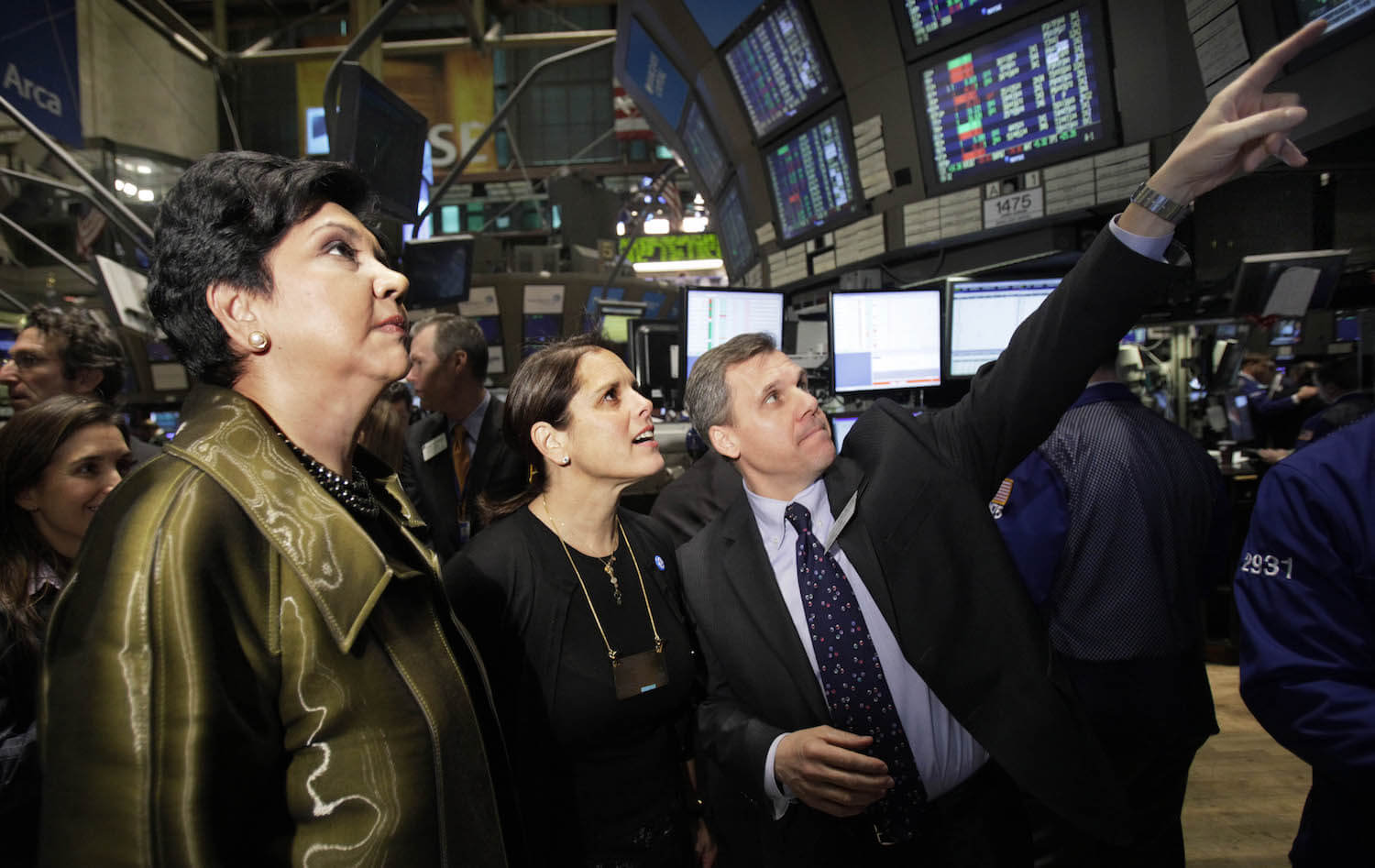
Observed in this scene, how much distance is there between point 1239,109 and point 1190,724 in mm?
1745

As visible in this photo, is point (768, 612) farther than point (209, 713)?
Yes

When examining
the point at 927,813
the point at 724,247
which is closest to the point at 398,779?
the point at 927,813

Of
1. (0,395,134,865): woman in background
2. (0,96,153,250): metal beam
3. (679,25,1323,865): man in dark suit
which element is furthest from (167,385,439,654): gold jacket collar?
(0,96,153,250): metal beam

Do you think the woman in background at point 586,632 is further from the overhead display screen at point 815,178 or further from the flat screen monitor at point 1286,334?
the flat screen monitor at point 1286,334

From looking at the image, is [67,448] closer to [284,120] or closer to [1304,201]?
[1304,201]

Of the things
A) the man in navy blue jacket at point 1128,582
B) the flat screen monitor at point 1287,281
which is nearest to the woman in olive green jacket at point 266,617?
the man in navy blue jacket at point 1128,582

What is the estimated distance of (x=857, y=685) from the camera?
151cm

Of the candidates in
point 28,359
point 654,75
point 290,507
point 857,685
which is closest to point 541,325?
point 654,75

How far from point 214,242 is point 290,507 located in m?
0.39

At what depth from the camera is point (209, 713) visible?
0.74 metres

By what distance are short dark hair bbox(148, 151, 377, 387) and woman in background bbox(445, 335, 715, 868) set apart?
0.78 metres

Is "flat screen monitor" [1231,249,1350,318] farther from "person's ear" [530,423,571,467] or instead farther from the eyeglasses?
the eyeglasses

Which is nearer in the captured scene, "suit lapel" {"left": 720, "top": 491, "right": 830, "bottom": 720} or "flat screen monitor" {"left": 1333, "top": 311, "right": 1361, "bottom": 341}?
"suit lapel" {"left": 720, "top": 491, "right": 830, "bottom": 720}

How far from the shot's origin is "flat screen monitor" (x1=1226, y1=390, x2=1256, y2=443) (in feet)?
17.1
